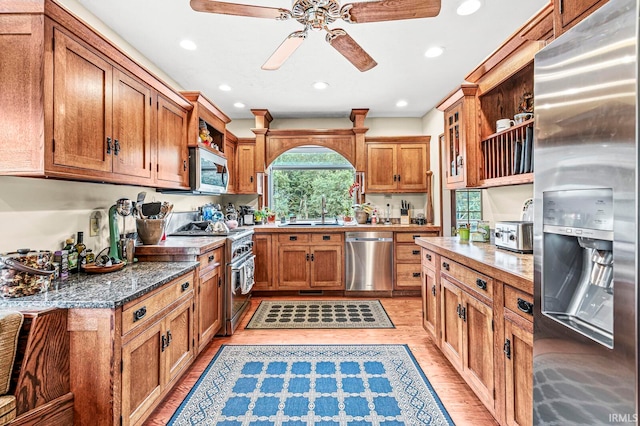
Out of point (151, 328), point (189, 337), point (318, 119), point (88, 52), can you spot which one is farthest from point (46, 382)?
point (318, 119)

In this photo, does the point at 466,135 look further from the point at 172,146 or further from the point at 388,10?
the point at 172,146

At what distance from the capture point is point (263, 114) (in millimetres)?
4500

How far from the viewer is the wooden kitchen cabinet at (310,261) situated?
4.20m

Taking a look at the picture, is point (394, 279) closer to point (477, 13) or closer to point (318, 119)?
point (318, 119)

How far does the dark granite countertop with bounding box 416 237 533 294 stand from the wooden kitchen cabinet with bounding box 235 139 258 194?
9.17 feet

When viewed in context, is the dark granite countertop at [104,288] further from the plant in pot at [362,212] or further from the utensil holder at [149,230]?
the plant in pot at [362,212]

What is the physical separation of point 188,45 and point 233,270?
2057mm

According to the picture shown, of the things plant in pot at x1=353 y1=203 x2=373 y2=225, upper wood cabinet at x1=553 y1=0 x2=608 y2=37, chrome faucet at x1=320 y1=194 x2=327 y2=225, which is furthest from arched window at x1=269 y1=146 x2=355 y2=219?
upper wood cabinet at x1=553 y1=0 x2=608 y2=37

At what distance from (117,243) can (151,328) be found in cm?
78

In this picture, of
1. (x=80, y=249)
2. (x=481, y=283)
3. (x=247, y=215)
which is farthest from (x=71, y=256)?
(x=247, y=215)

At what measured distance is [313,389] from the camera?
2096 millimetres

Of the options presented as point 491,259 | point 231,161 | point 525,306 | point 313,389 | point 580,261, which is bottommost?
point 313,389

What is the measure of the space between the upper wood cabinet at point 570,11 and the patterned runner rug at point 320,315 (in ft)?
8.99

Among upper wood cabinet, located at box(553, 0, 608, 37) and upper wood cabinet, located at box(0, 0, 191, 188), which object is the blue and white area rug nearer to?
upper wood cabinet, located at box(0, 0, 191, 188)
